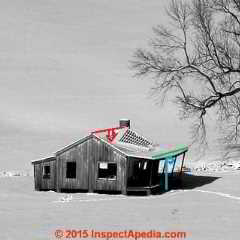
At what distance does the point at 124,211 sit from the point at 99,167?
8.46m

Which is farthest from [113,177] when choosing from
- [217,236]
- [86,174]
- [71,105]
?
[71,105]

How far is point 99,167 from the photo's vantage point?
31.5m

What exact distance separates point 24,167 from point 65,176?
1285 centimetres

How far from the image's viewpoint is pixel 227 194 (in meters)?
28.6

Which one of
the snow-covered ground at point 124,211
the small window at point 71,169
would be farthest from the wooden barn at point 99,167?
the snow-covered ground at point 124,211

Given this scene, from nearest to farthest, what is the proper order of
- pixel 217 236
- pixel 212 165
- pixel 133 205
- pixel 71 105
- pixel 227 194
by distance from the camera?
pixel 217 236, pixel 133 205, pixel 227 194, pixel 212 165, pixel 71 105

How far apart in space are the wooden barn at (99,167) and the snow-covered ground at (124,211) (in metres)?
0.85

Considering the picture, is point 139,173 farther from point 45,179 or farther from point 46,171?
point 45,179

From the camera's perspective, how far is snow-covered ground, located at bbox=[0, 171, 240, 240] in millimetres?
18906

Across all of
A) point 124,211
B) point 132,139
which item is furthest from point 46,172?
point 124,211

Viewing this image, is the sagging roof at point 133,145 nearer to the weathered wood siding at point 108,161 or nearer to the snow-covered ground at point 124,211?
the weathered wood siding at point 108,161

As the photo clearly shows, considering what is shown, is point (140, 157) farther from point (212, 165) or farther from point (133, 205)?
point (212, 165)

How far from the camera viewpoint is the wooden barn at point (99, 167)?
30594 millimetres

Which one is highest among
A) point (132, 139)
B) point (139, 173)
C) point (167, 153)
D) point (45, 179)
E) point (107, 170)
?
point (132, 139)
